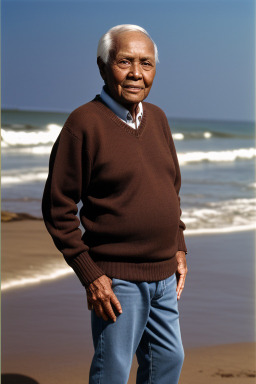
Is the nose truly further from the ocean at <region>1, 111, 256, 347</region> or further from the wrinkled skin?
the ocean at <region>1, 111, 256, 347</region>

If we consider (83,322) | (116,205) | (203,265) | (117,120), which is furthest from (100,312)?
(203,265)

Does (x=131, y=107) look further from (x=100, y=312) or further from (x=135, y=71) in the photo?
(x=100, y=312)

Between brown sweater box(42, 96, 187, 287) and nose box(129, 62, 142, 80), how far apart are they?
16 cm

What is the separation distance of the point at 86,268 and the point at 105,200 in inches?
9.8

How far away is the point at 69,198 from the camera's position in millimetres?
2400

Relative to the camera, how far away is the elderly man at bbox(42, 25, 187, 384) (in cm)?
236

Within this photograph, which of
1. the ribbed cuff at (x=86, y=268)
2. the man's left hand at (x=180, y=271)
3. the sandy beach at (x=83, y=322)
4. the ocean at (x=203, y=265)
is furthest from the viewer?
the ocean at (x=203, y=265)

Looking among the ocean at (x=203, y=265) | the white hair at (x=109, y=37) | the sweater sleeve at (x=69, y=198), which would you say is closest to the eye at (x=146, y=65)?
the white hair at (x=109, y=37)

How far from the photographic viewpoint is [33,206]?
30.4ft

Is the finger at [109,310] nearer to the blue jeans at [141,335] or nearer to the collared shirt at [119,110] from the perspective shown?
the blue jeans at [141,335]

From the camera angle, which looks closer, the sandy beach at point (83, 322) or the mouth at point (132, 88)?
the mouth at point (132, 88)

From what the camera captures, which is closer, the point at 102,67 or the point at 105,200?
the point at 105,200

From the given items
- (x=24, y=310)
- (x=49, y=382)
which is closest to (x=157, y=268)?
(x=49, y=382)

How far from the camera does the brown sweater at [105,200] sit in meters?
2.35
